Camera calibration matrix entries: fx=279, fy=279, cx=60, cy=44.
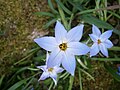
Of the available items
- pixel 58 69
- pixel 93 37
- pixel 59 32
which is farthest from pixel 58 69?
pixel 59 32

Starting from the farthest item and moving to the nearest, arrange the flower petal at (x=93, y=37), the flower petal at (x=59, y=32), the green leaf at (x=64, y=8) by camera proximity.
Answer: the green leaf at (x=64, y=8)
the flower petal at (x=93, y=37)
the flower petal at (x=59, y=32)

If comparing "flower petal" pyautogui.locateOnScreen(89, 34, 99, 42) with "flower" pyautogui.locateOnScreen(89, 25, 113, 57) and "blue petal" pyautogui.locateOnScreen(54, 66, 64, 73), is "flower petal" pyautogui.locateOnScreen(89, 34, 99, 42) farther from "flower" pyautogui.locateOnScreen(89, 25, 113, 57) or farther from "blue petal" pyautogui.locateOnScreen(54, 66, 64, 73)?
"blue petal" pyautogui.locateOnScreen(54, 66, 64, 73)

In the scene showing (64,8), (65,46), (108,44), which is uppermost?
(64,8)

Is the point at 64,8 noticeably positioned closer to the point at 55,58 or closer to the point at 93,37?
the point at 93,37

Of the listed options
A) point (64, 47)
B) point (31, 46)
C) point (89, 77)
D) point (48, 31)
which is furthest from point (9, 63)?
point (64, 47)

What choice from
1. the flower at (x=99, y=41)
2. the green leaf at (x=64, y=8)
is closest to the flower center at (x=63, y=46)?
the flower at (x=99, y=41)

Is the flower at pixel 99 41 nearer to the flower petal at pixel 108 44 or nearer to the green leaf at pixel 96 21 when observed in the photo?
the flower petal at pixel 108 44
